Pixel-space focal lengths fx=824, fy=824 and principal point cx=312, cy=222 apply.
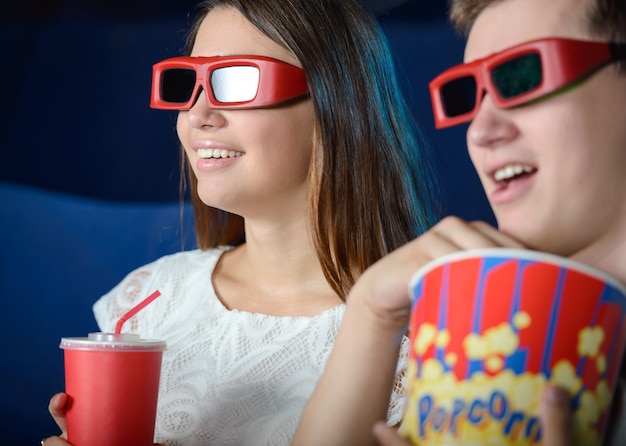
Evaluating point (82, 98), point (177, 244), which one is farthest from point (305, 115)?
point (82, 98)

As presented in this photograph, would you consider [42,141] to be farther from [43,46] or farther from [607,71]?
[607,71]

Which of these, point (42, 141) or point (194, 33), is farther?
point (42, 141)

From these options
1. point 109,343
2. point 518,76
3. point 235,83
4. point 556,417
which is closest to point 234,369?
point 109,343

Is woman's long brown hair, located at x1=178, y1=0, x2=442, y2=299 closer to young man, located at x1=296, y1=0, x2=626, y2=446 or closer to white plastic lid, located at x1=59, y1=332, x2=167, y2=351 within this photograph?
white plastic lid, located at x1=59, y1=332, x2=167, y2=351

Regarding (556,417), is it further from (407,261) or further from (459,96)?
(459,96)

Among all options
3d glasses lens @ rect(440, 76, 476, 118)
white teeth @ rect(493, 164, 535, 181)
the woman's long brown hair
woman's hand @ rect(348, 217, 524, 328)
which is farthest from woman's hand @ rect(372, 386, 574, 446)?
the woman's long brown hair

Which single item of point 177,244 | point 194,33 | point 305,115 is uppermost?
point 194,33

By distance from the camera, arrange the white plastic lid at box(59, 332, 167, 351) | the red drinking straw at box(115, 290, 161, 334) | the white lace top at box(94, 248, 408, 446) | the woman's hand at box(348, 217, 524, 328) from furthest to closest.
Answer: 1. the white lace top at box(94, 248, 408, 446)
2. the red drinking straw at box(115, 290, 161, 334)
3. the white plastic lid at box(59, 332, 167, 351)
4. the woman's hand at box(348, 217, 524, 328)

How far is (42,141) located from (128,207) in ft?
1.30

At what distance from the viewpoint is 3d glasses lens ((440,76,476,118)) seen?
113 cm

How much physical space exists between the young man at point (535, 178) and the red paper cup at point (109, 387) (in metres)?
0.39

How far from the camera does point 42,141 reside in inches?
110

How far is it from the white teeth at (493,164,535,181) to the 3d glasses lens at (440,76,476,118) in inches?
4.5

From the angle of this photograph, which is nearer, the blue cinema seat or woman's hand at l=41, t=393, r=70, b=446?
woman's hand at l=41, t=393, r=70, b=446
